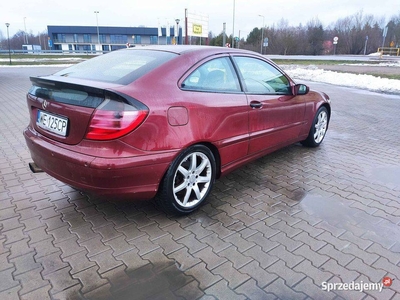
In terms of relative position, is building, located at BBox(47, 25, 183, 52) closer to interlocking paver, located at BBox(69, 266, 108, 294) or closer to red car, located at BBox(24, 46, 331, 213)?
red car, located at BBox(24, 46, 331, 213)

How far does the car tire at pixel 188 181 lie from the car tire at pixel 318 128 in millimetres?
2601

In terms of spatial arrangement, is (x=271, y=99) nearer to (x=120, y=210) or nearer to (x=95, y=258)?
(x=120, y=210)

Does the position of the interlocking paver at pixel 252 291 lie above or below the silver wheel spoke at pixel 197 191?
below

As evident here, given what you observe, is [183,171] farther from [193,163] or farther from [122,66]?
[122,66]

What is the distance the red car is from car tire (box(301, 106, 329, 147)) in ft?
5.43

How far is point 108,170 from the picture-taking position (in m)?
2.44

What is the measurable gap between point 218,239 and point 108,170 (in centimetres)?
111

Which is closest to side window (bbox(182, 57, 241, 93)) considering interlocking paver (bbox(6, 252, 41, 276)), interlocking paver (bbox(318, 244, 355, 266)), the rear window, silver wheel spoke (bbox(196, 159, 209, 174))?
the rear window

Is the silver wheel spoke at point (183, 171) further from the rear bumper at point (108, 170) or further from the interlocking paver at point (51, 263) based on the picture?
the interlocking paver at point (51, 263)

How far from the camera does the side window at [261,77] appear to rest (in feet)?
11.9

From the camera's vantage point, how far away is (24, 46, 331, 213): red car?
8.11 ft

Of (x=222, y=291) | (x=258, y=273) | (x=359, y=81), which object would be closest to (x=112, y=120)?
(x=222, y=291)

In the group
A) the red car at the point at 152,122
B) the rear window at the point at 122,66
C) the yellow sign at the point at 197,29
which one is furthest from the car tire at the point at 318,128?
the yellow sign at the point at 197,29

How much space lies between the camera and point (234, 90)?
11.2 ft
